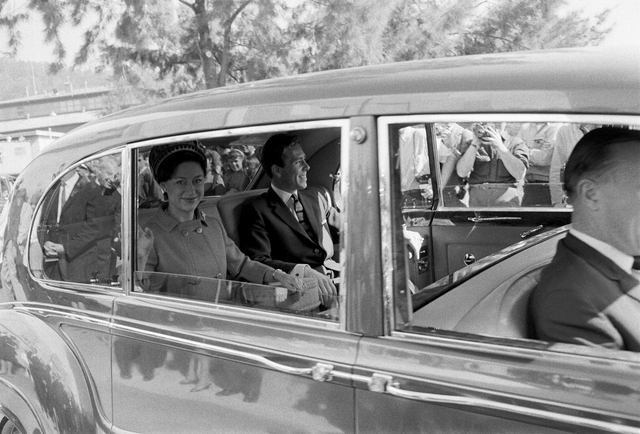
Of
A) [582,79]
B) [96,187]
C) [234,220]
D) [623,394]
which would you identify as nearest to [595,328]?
[623,394]

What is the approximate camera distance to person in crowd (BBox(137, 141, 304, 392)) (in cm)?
202

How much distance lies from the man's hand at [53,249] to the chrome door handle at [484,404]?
1.44 m

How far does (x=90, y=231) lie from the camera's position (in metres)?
2.28

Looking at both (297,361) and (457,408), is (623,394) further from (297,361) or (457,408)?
(297,361)

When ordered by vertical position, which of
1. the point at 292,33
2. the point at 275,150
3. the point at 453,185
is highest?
the point at 292,33

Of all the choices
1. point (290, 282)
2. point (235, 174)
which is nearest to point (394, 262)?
point (290, 282)

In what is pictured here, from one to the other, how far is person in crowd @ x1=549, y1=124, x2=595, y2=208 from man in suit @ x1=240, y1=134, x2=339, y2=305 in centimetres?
118

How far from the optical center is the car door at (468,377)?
1.22m

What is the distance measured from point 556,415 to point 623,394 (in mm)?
136

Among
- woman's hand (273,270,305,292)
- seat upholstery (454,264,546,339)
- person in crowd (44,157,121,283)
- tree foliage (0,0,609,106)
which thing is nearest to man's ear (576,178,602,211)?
seat upholstery (454,264,546,339)

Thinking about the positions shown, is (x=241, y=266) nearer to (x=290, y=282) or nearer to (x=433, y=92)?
(x=290, y=282)

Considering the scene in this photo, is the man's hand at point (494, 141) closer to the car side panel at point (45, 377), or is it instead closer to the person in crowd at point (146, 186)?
the person in crowd at point (146, 186)

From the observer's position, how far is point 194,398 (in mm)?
1782

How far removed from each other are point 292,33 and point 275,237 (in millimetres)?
6928
